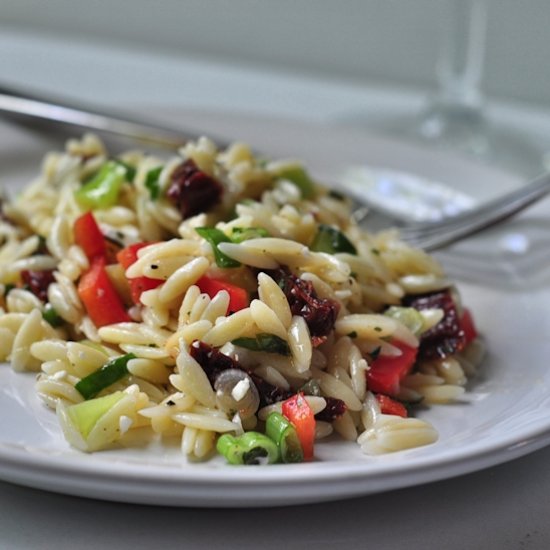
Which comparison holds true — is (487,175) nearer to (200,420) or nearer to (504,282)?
(504,282)

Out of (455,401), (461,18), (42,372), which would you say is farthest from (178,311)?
(461,18)

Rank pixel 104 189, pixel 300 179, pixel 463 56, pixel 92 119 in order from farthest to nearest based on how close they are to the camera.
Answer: pixel 463 56 → pixel 92 119 → pixel 300 179 → pixel 104 189

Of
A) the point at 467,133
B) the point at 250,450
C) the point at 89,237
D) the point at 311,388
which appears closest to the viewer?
the point at 250,450

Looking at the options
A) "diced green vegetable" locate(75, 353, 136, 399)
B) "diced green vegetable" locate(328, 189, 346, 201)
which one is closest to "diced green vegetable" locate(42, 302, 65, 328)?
"diced green vegetable" locate(75, 353, 136, 399)

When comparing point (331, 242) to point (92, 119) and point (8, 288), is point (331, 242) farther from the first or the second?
point (92, 119)

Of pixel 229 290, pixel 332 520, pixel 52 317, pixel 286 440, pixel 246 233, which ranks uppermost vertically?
pixel 246 233

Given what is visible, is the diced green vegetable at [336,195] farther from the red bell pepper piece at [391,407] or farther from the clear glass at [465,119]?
the clear glass at [465,119]

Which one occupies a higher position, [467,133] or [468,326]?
[467,133]

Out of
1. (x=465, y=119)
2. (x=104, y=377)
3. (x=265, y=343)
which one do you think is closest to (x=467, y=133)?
(x=465, y=119)
